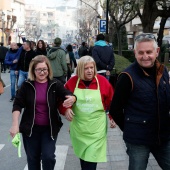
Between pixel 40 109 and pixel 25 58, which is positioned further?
pixel 25 58

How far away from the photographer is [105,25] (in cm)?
2489

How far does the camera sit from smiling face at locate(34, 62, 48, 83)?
421 cm

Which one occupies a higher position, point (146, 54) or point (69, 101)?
point (146, 54)

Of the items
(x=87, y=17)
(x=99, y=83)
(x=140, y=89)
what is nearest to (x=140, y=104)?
(x=140, y=89)

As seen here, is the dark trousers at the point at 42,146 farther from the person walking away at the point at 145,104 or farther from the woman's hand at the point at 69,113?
the person walking away at the point at 145,104

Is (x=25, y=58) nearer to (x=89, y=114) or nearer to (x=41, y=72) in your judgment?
(x=41, y=72)

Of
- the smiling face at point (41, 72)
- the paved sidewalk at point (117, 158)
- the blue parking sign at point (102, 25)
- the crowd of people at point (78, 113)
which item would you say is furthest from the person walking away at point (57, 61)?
the blue parking sign at point (102, 25)

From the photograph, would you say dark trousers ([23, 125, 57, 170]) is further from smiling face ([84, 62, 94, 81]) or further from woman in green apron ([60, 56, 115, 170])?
smiling face ([84, 62, 94, 81])

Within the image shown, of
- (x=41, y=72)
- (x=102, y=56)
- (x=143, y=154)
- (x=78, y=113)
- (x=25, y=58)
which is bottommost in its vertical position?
(x=143, y=154)

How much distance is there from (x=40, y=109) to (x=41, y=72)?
389mm

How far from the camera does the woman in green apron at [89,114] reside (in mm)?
4223

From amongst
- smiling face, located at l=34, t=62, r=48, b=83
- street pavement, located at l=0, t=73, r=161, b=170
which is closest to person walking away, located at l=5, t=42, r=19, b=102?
street pavement, located at l=0, t=73, r=161, b=170

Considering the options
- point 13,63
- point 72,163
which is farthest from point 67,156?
point 13,63

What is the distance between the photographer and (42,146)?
166 inches
